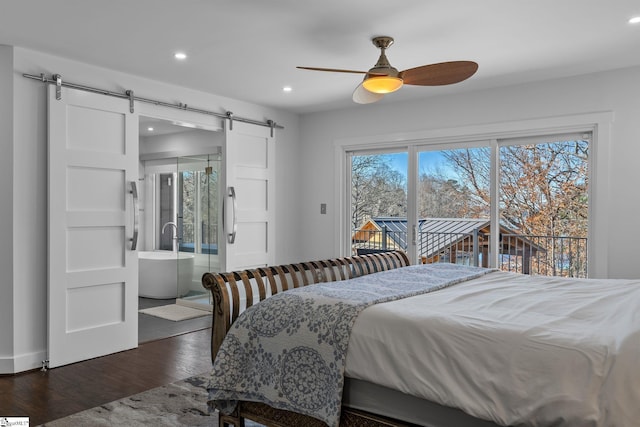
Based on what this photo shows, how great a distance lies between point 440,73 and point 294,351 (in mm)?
1951

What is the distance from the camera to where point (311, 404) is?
2010mm

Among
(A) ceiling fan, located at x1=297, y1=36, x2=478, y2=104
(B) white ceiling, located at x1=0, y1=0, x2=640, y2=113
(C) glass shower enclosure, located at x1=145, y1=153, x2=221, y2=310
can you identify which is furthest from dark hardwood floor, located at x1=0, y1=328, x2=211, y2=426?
(A) ceiling fan, located at x1=297, y1=36, x2=478, y2=104

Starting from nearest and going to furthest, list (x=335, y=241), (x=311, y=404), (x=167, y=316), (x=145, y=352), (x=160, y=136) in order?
1. (x=311, y=404)
2. (x=145, y=352)
3. (x=167, y=316)
4. (x=335, y=241)
5. (x=160, y=136)

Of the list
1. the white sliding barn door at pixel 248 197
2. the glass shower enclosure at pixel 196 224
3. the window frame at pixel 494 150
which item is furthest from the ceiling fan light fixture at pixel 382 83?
the glass shower enclosure at pixel 196 224

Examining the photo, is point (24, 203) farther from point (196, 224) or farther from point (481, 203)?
point (481, 203)

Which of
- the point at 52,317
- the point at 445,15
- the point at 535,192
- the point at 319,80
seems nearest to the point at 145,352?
the point at 52,317

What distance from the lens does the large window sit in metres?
4.21

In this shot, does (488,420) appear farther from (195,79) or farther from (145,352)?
(195,79)

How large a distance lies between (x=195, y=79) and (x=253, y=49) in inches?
40.3

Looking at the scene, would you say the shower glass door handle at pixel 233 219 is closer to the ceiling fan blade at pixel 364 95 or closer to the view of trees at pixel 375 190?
the view of trees at pixel 375 190

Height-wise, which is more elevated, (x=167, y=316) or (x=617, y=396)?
(x=617, y=396)

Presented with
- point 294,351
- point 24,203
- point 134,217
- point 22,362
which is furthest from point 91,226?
point 294,351

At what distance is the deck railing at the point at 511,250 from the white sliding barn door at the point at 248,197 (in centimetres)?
140

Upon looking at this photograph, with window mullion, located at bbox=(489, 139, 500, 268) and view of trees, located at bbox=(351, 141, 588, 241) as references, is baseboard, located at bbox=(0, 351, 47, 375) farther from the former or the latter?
window mullion, located at bbox=(489, 139, 500, 268)
